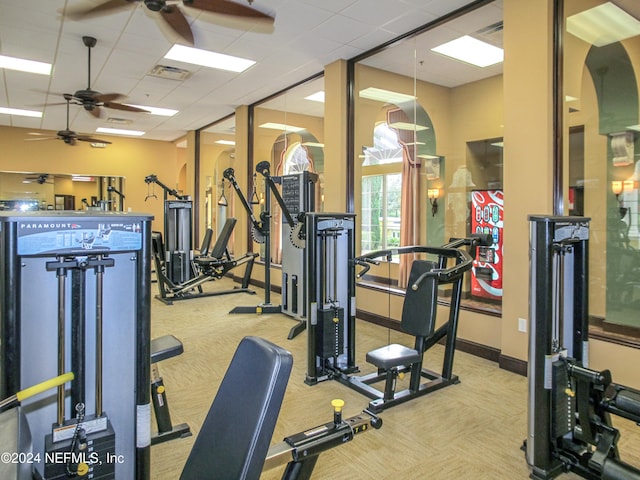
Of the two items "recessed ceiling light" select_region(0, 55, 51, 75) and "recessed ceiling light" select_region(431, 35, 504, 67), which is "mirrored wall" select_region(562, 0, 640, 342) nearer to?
"recessed ceiling light" select_region(431, 35, 504, 67)

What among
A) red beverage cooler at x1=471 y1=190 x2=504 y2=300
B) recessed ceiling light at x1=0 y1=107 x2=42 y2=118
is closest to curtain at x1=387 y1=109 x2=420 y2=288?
red beverage cooler at x1=471 y1=190 x2=504 y2=300

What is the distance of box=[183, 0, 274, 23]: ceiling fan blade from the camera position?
3240 mm

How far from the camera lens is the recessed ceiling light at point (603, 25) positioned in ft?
12.2

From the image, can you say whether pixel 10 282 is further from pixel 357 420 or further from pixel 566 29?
pixel 566 29

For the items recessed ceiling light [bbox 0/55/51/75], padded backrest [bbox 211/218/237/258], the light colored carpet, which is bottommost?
the light colored carpet

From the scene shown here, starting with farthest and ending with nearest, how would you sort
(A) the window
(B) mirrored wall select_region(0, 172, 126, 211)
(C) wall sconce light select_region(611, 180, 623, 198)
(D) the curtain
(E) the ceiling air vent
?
(B) mirrored wall select_region(0, 172, 126, 211), (A) the window, (D) the curtain, (E) the ceiling air vent, (C) wall sconce light select_region(611, 180, 623, 198)

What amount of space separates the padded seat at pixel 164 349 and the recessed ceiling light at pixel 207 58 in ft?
13.6

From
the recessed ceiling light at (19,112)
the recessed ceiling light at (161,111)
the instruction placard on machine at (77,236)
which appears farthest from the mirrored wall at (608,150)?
the recessed ceiling light at (19,112)

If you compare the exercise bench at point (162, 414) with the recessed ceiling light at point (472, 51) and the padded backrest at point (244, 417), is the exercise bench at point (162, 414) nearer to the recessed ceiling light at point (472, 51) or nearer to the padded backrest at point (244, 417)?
the padded backrest at point (244, 417)

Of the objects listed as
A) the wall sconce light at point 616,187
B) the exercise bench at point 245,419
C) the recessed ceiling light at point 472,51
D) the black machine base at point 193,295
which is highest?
the recessed ceiling light at point 472,51

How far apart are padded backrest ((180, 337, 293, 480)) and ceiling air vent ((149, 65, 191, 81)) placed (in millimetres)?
5740

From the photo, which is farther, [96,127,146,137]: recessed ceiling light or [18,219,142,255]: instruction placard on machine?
[96,127,146,137]: recessed ceiling light

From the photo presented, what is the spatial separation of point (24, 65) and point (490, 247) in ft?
21.7

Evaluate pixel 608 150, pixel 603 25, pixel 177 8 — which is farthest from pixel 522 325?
pixel 177 8
